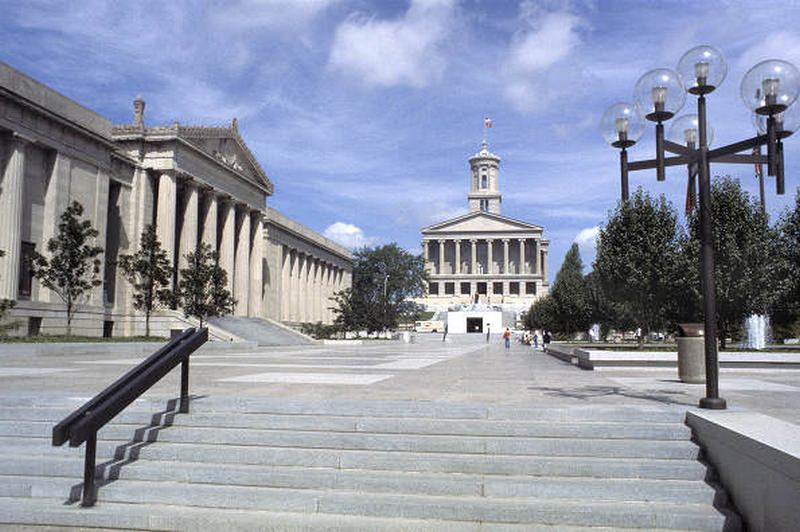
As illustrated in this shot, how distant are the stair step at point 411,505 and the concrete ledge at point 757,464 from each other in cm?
34

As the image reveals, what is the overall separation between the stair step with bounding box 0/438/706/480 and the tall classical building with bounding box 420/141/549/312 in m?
137

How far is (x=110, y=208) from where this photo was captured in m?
43.7

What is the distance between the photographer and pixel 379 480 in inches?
257

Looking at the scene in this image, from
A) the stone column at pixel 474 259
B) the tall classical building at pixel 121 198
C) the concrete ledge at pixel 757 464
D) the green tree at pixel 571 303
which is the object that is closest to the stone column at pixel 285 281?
the tall classical building at pixel 121 198

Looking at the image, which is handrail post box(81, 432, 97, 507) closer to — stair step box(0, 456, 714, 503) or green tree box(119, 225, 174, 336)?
stair step box(0, 456, 714, 503)

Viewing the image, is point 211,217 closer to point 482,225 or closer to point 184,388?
point 184,388

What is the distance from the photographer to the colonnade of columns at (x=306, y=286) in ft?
247

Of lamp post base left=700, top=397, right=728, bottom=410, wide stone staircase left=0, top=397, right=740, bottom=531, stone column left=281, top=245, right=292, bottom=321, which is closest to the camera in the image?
wide stone staircase left=0, top=397, right=740, bottom=531

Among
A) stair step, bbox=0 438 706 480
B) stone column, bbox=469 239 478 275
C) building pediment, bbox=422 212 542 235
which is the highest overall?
building pediment, bbox=422 212 542 235

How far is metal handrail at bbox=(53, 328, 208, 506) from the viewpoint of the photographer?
19.3ft

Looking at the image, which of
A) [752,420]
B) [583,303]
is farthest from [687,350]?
[583,303]

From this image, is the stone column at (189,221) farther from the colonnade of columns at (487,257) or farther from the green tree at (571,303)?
the colonnade of columns at (487,257)

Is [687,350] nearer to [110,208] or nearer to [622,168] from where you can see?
[622,168]

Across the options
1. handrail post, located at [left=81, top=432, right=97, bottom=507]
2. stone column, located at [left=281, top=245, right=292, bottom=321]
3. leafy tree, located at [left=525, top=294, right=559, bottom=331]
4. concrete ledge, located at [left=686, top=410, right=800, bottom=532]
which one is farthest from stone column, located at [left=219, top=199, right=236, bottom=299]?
concrete ledge, located at [left=686, top=410, right=800, bottom=532]
